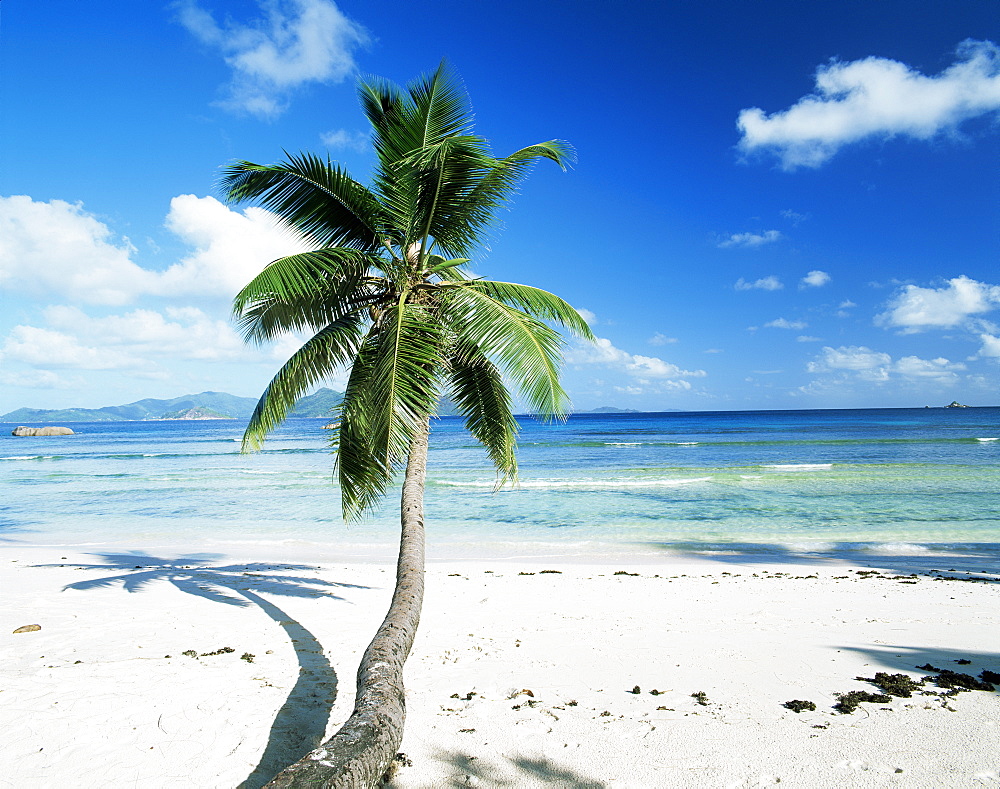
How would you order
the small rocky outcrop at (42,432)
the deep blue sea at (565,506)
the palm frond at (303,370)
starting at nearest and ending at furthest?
the palm frond at (303,370) → the deep blue sea at (565,506) → the small rocky outcrop at (42,432)

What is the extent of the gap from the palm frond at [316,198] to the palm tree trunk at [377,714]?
2.90 m

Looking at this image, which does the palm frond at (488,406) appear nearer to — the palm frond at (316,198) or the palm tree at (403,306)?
the palm tree at (403,306)

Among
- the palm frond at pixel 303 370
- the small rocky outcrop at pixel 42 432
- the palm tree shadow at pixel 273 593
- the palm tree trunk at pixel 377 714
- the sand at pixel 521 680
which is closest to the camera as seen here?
the palm tree trunk at pixel 377 714

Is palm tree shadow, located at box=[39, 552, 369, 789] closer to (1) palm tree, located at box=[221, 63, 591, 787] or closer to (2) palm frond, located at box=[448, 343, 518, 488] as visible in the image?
(1) palm tree, located at box=[221, 63, 591, 787]

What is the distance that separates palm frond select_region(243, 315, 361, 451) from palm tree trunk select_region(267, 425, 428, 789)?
61.2 inches

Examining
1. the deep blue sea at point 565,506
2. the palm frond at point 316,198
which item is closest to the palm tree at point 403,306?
the palm frond at point 316,198

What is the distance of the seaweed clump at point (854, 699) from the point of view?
4114 mm

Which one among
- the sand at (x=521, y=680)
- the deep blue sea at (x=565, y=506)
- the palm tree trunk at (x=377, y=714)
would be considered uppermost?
the palm tree trunk at (x=377, y=714)

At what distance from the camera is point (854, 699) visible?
4270 millimetres

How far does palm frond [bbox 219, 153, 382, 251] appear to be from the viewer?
6508 mm

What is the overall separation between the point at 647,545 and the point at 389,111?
1053 centimetres

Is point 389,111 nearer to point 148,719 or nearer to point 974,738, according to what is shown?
→ point 148,719

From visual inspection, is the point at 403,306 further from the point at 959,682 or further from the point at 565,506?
the point at 565,506

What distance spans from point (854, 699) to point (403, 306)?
17.2ft
